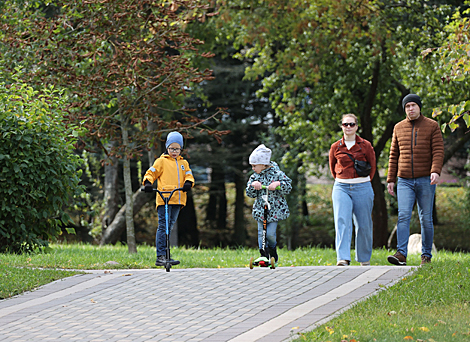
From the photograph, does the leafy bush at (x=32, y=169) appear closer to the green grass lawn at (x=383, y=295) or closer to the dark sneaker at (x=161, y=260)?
the green grass lawn at (x=383, y=295)

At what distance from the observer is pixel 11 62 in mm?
13484

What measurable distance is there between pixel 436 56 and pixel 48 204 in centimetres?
1065

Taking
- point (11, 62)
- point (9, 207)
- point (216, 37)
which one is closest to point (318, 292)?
point (9, 207)

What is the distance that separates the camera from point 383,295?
6.71m

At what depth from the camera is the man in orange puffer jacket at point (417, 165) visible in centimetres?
851

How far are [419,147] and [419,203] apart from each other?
75 cm

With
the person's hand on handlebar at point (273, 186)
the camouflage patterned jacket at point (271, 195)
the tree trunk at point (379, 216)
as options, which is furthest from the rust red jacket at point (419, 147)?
the tree trunk at point (379, 216)

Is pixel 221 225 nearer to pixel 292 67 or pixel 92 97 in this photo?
pixel 292 67

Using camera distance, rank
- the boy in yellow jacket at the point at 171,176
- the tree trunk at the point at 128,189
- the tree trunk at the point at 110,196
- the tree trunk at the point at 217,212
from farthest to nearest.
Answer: the tree trunk at the point at 217,212 < the tree trunk at the point at 110,196 < the tree trunk at the point at 128,189 < the boy in yellow jacket at the point at 171,176

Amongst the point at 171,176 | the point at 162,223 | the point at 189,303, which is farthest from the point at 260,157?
the point at 189,303

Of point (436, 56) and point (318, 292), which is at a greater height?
point (436, 56)

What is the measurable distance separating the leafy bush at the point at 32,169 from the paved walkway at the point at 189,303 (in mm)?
2997

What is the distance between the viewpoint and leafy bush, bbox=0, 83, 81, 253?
1100 centimetres

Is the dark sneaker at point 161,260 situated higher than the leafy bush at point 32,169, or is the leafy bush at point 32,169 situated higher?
the leafy bush at point 32,169
